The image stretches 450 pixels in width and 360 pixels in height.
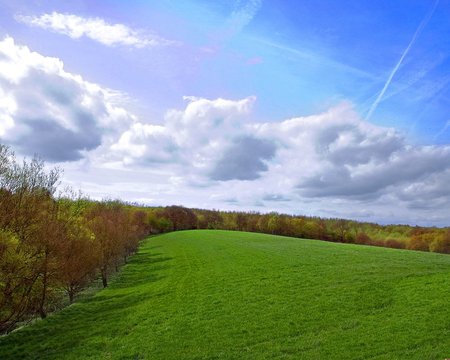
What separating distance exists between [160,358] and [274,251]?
4341cm

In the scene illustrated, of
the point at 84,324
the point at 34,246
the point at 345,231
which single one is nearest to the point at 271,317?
the point at 84,324

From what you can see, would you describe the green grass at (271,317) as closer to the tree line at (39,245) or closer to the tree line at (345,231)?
the tree line at (39,245)

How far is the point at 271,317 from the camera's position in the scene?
1122 inches

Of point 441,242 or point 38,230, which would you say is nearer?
point 38,230

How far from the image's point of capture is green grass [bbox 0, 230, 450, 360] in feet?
73.1

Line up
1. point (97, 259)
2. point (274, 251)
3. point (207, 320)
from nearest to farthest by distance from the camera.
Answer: point (207, 320)
point (97, 259)
point (274, 251)

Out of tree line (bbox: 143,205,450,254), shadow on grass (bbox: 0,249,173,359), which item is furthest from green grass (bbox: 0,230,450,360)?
tree line (bbox: 143,205,450,254)

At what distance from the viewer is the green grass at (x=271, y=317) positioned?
877 inches

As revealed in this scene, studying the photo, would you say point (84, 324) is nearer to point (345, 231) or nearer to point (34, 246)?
point (34, 246)

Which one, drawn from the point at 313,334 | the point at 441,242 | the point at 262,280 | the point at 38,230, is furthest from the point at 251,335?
the point at 441,242

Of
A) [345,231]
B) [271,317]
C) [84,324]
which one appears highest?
[345,231]

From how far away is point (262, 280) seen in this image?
138 ft

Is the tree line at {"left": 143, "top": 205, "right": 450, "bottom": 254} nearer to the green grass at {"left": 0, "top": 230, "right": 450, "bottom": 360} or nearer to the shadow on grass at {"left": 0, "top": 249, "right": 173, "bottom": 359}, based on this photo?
the green grass at {"left": 0, "top": 230, "right": 450, "bottom": 360}

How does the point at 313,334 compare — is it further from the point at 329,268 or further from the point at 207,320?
the point at 329,268
